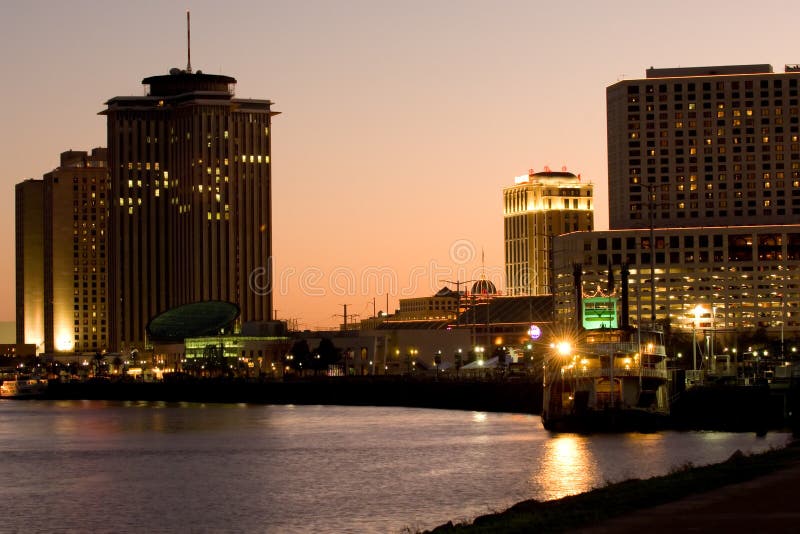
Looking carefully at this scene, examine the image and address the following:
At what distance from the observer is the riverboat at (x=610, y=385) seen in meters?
113

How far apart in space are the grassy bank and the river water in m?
13.2

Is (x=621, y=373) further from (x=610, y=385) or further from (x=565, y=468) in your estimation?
(x=565, y=468)

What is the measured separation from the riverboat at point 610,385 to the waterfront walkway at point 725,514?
65.7m

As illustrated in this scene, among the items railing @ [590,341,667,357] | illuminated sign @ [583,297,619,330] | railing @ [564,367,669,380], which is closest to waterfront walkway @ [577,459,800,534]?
railing @ [564,367,669,380]

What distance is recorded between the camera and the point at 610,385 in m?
114

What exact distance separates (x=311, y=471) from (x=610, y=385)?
98.9 ft

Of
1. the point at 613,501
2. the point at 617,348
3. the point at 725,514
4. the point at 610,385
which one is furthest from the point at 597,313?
the point at 725,514

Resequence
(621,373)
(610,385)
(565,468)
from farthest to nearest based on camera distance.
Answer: (610,385)
(621,373)
(565,468)

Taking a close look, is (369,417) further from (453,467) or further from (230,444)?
(453,467)

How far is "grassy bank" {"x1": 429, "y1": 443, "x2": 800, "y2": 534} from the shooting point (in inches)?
1651

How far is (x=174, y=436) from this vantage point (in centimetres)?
13512

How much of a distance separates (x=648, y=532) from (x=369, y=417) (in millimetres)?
133532

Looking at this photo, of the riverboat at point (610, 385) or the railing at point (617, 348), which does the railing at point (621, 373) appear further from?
the railing at point (617, 348)

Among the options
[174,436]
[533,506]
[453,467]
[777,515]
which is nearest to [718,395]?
[453,467]
